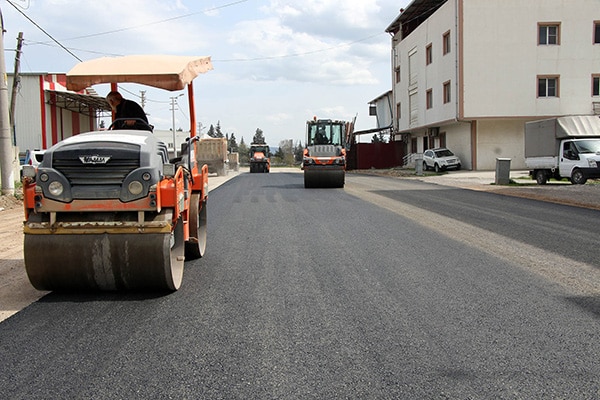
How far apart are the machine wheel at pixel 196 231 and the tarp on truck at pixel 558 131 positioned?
62.4 ft

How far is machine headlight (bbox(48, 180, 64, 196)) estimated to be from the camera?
5.57m

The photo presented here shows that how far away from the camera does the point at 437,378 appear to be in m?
3.84

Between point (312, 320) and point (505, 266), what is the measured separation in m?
3.42

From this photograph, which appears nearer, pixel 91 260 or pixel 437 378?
pixel 437 378

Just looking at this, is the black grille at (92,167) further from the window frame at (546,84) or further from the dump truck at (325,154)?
the window frame at (546,84)

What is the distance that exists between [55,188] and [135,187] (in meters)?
0.78

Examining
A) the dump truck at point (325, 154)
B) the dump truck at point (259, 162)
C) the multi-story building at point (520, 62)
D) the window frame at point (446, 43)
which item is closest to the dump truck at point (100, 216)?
the dump truck at point (325, 154)

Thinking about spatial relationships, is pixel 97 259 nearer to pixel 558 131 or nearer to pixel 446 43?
pixel 558 131

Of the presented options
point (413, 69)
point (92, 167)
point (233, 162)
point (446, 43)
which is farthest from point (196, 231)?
point (233, 162)

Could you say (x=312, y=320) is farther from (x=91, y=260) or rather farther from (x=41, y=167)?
(x=41, y=167)

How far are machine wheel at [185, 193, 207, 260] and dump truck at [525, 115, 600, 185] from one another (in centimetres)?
1799

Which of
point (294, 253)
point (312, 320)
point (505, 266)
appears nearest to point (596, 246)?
point (505, 266)

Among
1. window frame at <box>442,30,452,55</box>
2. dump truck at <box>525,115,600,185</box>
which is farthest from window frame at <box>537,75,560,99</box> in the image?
dump truck at <box>525,115,600,185</box>

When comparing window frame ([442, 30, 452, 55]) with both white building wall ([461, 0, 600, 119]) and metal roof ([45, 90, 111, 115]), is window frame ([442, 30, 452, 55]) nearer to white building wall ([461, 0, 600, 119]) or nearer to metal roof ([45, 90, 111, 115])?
white building wall ([461, 0, 600, 119])
